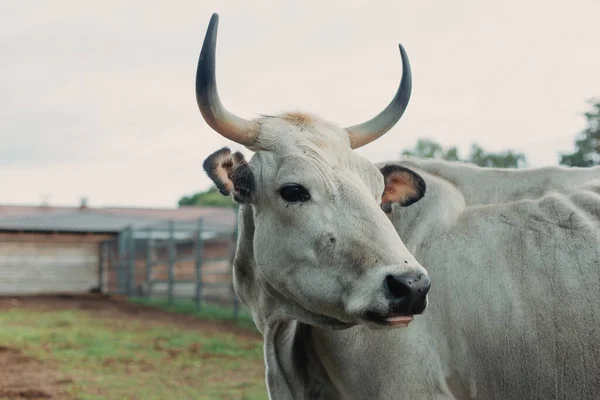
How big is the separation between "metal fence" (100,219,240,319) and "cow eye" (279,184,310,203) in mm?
13410

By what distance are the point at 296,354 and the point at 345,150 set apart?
1235 millimetres

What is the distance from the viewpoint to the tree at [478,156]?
12.8m

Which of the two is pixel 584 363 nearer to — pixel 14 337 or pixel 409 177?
pixel 409 177

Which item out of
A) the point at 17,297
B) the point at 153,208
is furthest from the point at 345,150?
the point at 153,208

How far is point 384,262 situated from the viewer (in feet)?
10.3

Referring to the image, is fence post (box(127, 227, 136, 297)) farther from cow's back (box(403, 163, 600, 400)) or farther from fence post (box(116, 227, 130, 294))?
cow's back (box(403, 163, 600, 400))

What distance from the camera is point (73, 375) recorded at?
9.88 meters

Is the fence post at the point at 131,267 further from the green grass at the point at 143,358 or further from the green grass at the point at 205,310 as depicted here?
the green grass at the point at 143,358

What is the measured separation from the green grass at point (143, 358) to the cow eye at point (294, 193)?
5.33 m

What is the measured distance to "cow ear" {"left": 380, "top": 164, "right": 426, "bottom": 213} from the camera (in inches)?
158

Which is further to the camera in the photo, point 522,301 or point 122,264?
point 122,264

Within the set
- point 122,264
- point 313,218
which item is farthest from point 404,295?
point 122,264

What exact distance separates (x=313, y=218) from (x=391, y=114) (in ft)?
3.71

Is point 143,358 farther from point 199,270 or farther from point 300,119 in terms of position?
point 300,119
